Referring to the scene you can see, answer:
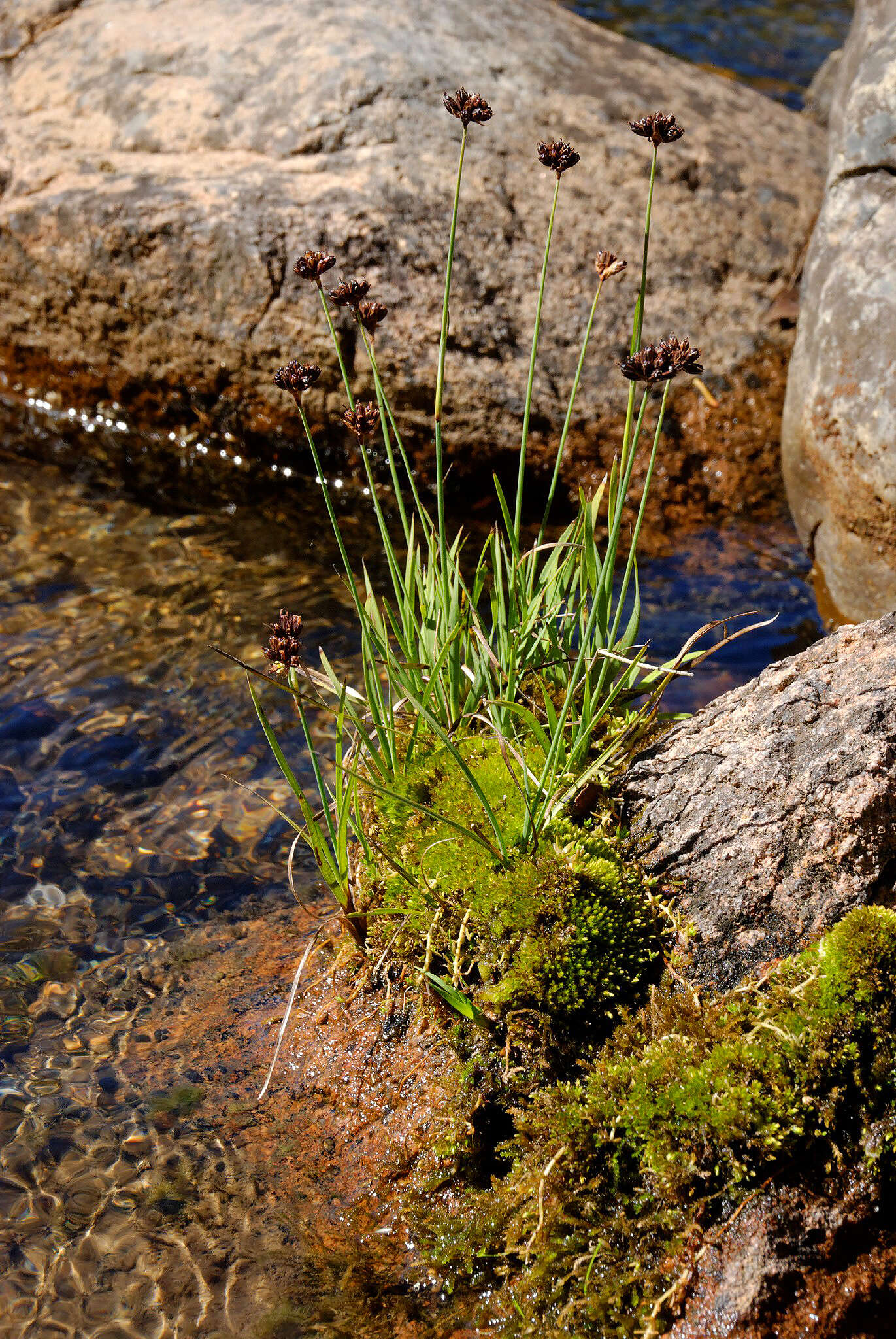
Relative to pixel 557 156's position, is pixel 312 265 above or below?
below

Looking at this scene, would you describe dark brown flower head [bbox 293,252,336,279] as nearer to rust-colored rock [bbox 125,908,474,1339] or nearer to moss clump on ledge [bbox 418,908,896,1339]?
rust-colored rock [bbox 125,908,474,1339]

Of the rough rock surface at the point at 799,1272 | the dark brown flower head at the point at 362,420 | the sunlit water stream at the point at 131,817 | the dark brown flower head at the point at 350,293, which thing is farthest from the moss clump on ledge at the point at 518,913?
the dark brown flower head at the point at 350,293

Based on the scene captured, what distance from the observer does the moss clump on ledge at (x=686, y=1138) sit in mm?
2221

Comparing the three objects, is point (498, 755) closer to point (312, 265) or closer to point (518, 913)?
point (518, 913)

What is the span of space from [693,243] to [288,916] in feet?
14.0

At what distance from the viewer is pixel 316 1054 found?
114 inches

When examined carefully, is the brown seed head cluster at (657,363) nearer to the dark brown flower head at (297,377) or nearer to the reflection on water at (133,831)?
the dark brown flower head at (297,377)

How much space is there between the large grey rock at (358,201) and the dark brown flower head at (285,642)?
3368mm

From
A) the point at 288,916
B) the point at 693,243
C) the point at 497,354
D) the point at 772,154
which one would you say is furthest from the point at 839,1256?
the point at 772,154

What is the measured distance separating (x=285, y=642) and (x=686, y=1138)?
1378 mm

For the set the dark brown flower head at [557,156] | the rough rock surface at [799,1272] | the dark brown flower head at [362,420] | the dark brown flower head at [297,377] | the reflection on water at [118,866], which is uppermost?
the dark brown flower head at [557,156]

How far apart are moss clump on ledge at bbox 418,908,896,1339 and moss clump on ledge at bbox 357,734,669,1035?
0.66 ft

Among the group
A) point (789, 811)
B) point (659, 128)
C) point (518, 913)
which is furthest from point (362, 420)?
point (789, 811)

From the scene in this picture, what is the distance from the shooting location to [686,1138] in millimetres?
2264
